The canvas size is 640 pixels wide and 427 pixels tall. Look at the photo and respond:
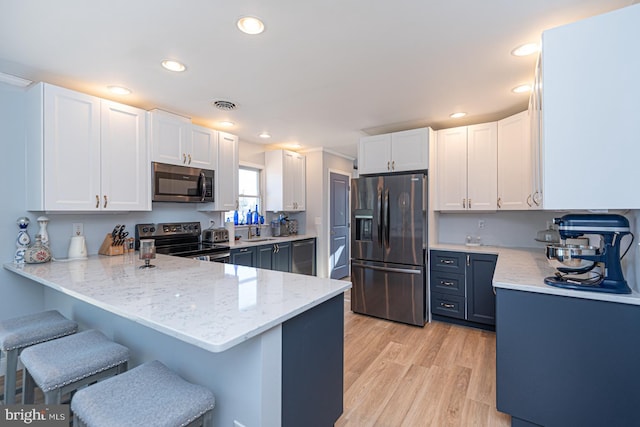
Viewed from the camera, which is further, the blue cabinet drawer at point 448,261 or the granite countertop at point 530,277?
the blue cabinet drawer at point 448,261

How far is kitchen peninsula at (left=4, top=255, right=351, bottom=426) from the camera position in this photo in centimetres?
113

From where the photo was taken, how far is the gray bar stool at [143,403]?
984 mm

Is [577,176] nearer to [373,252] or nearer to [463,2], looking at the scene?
[463,2]

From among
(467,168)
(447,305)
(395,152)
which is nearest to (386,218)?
(395,152)

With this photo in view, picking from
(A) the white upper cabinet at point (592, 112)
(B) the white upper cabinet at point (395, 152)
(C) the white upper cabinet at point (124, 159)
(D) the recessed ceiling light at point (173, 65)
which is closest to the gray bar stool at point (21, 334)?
(C) the white upper cabinet at point (124, 159)

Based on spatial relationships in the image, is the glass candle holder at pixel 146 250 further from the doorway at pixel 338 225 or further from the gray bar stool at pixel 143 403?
the doorway at pixel 338 225

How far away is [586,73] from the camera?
142 cm

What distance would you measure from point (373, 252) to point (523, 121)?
2.10 meters

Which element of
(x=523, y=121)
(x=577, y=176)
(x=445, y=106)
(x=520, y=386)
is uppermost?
(x=445, y=106)

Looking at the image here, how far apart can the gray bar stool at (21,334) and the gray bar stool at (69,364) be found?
163mm

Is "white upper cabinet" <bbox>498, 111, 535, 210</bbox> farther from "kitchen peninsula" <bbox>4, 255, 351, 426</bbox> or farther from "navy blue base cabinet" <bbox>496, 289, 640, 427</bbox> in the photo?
"kitchen peninsula" <bbox>4, 255, 351, 426</bbox>

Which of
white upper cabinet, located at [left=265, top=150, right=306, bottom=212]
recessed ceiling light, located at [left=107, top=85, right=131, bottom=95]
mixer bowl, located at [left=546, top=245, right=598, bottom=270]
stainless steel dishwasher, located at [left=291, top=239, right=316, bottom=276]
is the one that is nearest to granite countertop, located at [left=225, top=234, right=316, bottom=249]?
stainless steel dishwasher, located at [left=291, top=239, right=316, bottom=276]

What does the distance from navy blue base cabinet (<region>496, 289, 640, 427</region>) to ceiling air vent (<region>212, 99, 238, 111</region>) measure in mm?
2814

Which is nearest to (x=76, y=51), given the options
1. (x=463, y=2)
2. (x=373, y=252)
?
(x=463, y=2)
